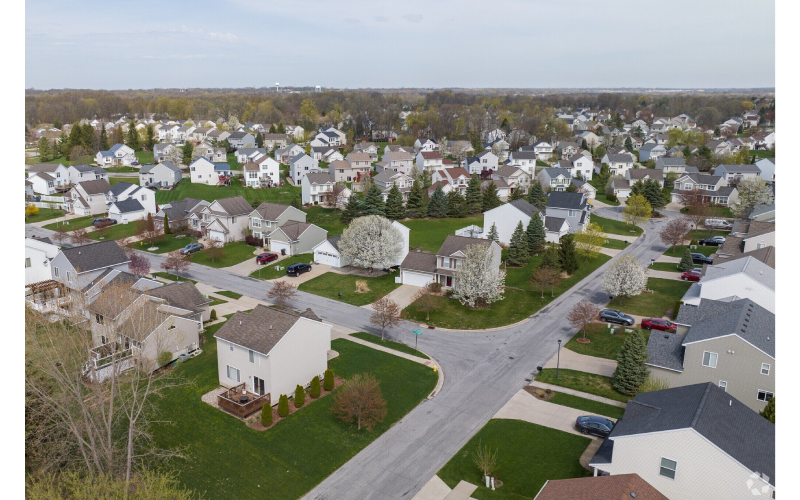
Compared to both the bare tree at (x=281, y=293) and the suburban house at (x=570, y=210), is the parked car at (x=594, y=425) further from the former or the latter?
the suburban house at (x=570, y=210)

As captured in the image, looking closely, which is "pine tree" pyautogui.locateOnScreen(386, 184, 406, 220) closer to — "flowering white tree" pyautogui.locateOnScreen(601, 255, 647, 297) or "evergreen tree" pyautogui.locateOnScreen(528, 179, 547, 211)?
"evergreen tree" pyautogui.locateOnScreen(528, 179, 547, 211)

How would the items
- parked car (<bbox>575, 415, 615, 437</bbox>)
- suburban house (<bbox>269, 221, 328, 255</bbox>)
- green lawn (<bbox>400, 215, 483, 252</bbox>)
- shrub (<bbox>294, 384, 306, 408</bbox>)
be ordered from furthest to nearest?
green lawn (<bbox>400, 215, 483, 252</bbox>), suburban house (<bbox>269, 221, 328, 255</bbox>), shrub (<bbox>294, 384, 306, 408</bbox>), parked car (<bbox>575, 415, 615, 437</bbox>)

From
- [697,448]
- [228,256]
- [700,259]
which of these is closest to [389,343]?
[697,448]

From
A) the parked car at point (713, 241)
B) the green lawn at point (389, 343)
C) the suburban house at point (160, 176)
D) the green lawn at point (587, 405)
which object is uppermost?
the suburban house at point (160, 176)

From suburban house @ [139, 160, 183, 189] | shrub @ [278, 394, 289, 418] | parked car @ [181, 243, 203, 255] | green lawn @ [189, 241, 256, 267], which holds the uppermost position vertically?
suburban house @ [139, 160, 183, 189]

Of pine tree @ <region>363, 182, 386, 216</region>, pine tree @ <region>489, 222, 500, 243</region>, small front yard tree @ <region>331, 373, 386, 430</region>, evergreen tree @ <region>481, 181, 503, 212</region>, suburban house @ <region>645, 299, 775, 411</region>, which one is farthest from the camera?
evergreen tree @ <region>481, 181, 503, 212</region>

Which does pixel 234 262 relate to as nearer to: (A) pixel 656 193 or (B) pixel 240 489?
(B) pixel 240 489

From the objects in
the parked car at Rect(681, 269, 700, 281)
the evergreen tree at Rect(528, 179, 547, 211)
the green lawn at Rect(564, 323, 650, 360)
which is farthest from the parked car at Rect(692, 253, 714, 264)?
the evergreen tree at Rect(528, 179, 547, 211)

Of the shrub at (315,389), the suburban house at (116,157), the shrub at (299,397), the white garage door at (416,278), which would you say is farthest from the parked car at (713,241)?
the suburban house at (116,157)
